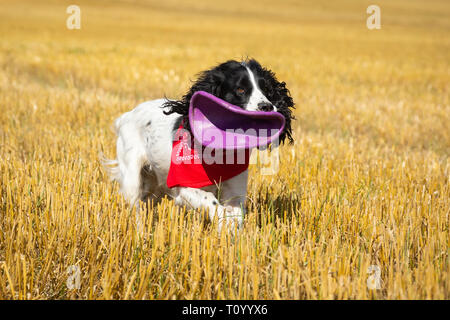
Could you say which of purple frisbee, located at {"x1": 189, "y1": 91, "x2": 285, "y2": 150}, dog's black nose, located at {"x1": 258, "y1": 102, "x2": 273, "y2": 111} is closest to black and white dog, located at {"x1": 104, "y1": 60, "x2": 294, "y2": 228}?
dog's black nose, located at {"x1": 258, "y1": 102, "x2": 273, "y2": 111}

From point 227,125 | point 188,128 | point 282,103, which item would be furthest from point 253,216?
point 282,103

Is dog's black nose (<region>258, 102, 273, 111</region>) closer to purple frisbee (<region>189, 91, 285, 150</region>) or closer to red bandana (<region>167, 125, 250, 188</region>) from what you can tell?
purple frisbee (<region>189, 91, 285, 150</region>)

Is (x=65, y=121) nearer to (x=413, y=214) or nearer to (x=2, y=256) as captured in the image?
(x=2, y=256)

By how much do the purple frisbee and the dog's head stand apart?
0.38ft

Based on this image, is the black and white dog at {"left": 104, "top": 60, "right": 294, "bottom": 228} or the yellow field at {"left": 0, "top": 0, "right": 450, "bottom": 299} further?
the black and white dog at {"left": 104, "top": 60, "right": 294, "bottom": 228}

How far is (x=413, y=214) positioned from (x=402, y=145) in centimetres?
493

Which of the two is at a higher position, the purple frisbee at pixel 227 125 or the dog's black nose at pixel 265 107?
the dog's black nose at pixel 265 107

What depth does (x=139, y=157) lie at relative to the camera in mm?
3986

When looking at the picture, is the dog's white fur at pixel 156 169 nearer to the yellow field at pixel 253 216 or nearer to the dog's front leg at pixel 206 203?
the dog's front leg at pixel 206 203

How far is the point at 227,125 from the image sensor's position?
10.7 feet

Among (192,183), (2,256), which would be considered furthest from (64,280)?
(192,183)

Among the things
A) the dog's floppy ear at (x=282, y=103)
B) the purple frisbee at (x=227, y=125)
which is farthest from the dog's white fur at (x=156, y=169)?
the dog's floppy ear at (x=282, y=103)

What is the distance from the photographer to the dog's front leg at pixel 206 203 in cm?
331

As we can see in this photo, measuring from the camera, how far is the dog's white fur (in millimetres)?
3357
